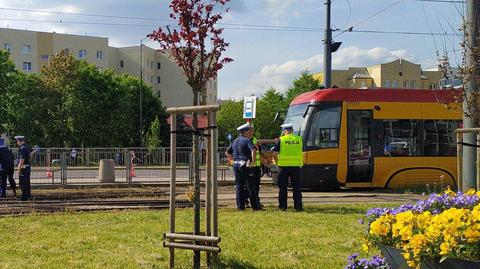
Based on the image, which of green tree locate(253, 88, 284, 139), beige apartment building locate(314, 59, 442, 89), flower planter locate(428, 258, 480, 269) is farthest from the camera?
beige apartment building locate(314, 59, 442, 89)

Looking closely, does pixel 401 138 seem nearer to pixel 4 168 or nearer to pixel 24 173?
pixel 24 173

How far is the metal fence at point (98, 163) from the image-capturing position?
20.5 metres

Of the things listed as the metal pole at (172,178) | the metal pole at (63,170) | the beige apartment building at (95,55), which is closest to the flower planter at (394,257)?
the metal pole at (172,178)

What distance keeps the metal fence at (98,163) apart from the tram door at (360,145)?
6.16m

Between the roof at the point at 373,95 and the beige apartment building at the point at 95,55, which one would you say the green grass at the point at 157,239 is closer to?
the roof at the point at 373,95

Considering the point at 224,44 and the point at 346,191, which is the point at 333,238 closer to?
the point at 224,44

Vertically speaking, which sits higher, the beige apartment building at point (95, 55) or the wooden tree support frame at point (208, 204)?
the beige apartment building at point (95, 55)

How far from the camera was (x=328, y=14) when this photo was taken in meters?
20.8

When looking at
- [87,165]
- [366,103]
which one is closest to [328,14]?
[366,103]

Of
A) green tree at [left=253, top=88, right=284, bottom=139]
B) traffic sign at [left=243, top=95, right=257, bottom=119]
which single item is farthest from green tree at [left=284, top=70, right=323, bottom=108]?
traffic sign at [left=243, top=95, right=257, bottom=119]

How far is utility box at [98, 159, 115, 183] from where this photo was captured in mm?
20656

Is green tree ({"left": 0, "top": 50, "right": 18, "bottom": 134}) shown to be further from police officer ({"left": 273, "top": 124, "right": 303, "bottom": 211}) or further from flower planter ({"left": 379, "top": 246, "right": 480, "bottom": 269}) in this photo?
flower planter ({"left": 379, "top": 246, "right": 480, "bottom": 269})

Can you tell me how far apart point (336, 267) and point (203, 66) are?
2893 mm

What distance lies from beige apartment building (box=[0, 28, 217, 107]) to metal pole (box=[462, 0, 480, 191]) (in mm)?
70640
